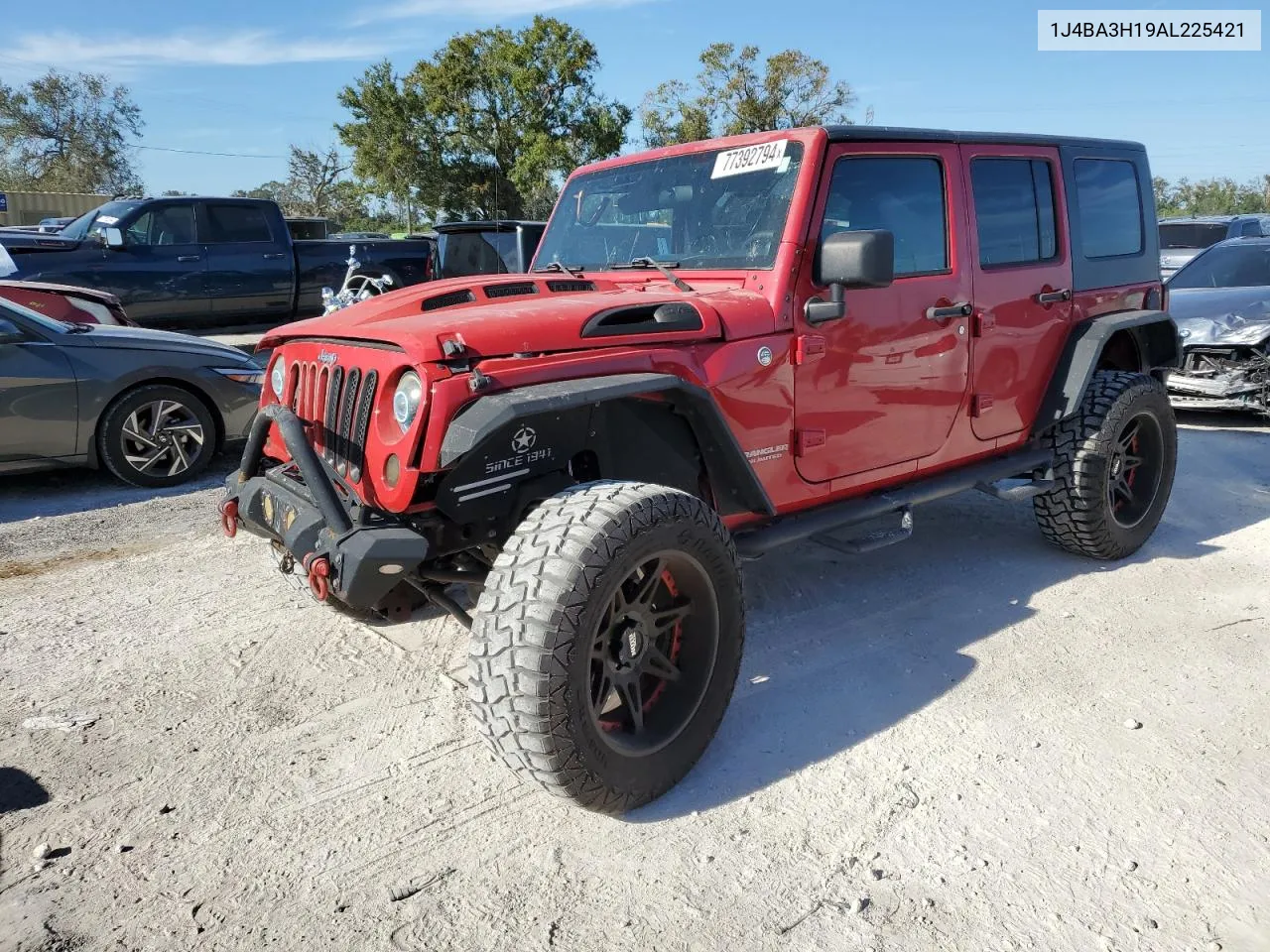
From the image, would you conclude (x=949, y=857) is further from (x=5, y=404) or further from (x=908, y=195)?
(x=5, y=404)

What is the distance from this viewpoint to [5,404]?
5656 mm

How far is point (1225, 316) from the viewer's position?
8461 millimetres

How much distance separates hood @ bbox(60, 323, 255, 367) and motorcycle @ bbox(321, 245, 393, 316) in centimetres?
419

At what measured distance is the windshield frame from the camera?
3504 millimetres

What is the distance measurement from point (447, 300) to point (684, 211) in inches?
43.5

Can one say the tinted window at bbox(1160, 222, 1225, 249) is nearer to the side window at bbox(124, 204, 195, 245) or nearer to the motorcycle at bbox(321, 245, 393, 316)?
the motorcycle at bbox(321, 245, 393, 316)

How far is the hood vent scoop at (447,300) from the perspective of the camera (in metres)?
3.34

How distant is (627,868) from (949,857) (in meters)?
0.89

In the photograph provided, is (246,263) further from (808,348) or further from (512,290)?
(808,348)

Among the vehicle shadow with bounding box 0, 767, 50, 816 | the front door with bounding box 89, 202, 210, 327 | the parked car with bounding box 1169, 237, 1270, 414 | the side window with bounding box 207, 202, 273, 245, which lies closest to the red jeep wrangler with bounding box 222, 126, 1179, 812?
the vehicle shadow with bounding box 0, 767, 50, 816

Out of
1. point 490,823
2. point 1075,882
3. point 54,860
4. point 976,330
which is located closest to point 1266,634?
point 976,330

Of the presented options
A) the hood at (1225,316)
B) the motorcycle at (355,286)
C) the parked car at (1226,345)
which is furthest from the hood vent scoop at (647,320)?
the motorcycle at (355,286)

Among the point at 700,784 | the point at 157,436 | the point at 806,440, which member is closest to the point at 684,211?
the point at 806,440

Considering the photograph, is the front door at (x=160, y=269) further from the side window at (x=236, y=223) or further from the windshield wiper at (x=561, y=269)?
the windshield wiper at (x=561, y=269)
